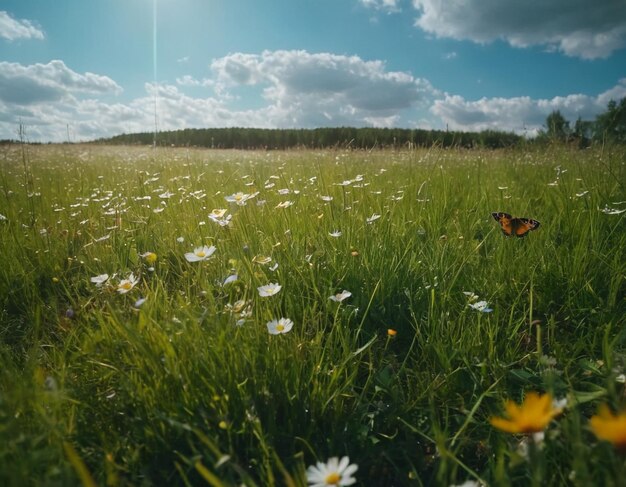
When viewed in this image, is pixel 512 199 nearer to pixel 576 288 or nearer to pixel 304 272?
pixel 576 288

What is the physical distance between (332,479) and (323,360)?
0.52m

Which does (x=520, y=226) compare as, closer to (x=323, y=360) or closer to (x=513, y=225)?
(x=513, y=225)

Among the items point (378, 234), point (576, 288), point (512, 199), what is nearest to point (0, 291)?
point (378, 234)

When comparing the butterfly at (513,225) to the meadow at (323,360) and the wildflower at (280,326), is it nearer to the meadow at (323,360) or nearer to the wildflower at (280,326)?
the meadow at (323,360)

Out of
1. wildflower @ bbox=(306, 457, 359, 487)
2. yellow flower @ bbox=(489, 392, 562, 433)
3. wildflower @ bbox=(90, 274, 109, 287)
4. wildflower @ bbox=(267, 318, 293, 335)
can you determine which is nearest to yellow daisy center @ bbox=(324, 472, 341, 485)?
wildflower @ bbox=(306, 457, 359, 487)

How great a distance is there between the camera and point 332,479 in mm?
788

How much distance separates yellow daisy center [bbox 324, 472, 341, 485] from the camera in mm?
785

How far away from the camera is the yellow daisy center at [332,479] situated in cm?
78

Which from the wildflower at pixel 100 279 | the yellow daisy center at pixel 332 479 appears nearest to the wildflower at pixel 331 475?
the yellow daisy center at pixel 332 479

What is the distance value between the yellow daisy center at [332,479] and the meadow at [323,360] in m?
0.03

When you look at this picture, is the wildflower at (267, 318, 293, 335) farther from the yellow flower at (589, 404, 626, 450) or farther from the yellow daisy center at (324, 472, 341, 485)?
the yellow flower at (589, 404, 626, 450)

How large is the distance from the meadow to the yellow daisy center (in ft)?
0.08

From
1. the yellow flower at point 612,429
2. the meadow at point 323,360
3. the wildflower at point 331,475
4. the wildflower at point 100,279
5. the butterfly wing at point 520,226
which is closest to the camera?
the yellow flower at point 612,429

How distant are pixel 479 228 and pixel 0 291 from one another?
2.80 m
